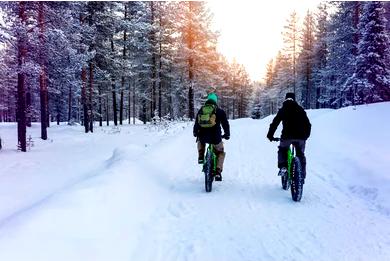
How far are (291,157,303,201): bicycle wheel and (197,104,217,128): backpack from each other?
236cm

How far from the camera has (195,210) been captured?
7.77 m

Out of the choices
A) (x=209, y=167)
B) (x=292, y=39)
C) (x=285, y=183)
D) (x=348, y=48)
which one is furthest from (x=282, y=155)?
(x=292, y=39)

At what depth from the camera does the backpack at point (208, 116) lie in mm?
9656

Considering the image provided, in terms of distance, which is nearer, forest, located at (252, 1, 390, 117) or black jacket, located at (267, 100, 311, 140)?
black jacket, located at (267, 100, 311, 140)

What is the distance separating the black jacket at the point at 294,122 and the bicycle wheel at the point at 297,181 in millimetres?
677

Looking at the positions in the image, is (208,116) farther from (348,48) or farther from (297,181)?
(348,48)

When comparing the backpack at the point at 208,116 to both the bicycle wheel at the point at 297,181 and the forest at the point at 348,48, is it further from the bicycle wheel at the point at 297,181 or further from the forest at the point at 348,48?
the forest at the point at 348,48

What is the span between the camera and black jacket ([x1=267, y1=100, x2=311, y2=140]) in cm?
877

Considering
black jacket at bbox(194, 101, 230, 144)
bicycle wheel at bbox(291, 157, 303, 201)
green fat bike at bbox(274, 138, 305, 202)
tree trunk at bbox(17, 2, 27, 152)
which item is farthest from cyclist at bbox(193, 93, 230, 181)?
tree trunk at bbox(17, 2, 27, 152)

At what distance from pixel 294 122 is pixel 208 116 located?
7.05 feet

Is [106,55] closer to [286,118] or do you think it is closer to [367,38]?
[367,38]

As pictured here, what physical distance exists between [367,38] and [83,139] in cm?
2247

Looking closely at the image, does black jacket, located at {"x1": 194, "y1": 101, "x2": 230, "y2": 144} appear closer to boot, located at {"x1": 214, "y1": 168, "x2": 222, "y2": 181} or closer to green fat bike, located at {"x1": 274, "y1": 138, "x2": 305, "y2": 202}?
boot, located at {"x1": 214, "y1": 168, "x2": 222, "y2": 181}

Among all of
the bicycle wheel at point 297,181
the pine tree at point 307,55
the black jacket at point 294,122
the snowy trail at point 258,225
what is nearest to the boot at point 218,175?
the snowy trail at point 258,225
